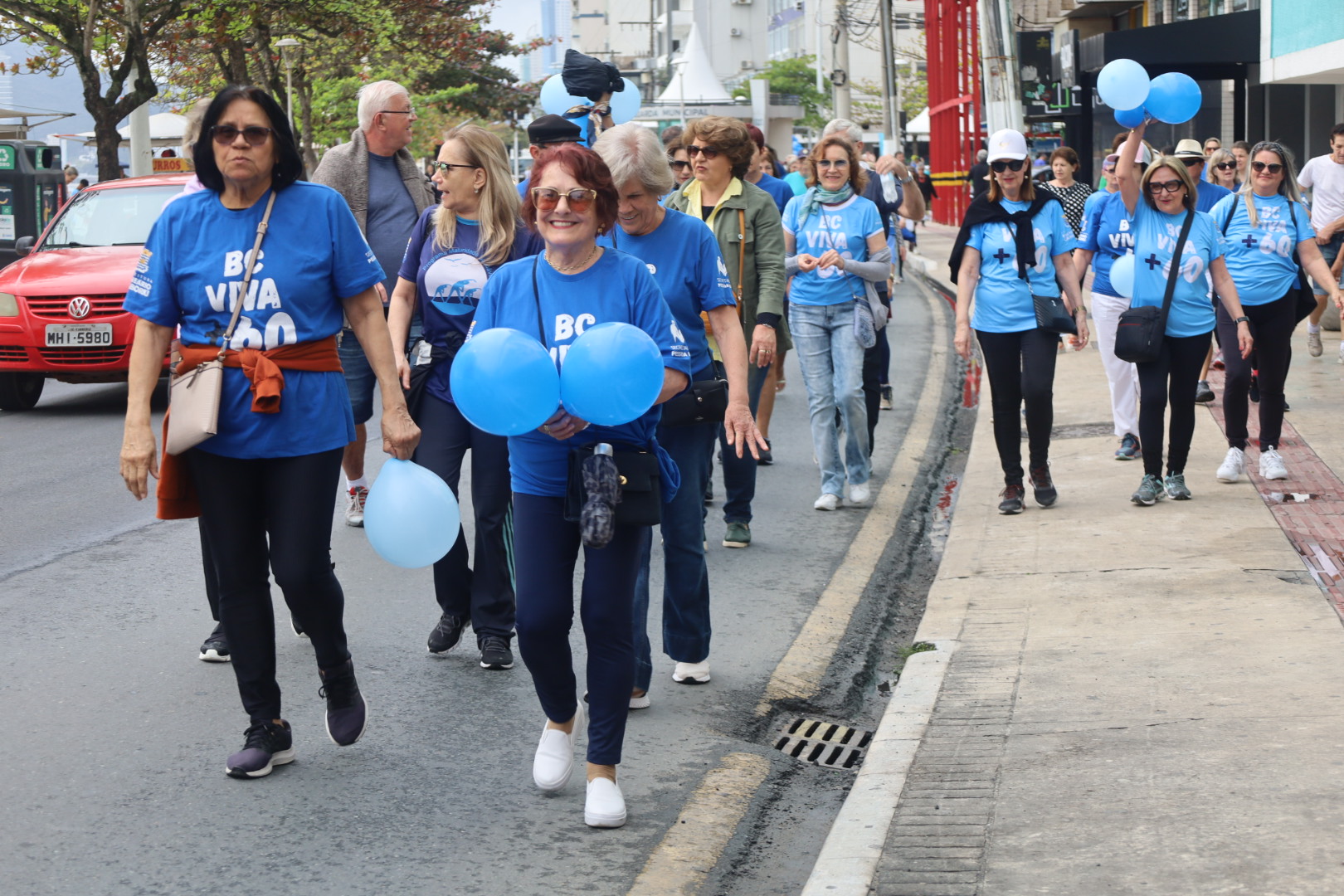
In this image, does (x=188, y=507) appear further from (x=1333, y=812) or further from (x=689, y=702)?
(x=1333, y=812)

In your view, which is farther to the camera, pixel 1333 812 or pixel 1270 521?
pixel 1270 521

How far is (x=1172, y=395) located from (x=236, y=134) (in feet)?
18.0

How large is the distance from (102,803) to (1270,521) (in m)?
5.49

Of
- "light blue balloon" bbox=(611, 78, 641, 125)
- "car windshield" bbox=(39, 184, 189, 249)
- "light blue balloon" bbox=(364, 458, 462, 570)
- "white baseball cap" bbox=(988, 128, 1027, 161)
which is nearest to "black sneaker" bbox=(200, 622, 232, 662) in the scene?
"light blue balloon" bbox=(364, 458, 462, 570)

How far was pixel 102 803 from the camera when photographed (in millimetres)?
4340

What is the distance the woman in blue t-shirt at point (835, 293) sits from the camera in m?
8.30

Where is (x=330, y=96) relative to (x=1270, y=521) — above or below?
above

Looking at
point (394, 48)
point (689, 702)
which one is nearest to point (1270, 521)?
point (689, 702)

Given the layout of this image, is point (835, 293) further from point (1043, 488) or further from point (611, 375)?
point (611, 375)

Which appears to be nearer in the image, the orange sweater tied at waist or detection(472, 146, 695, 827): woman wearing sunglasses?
detection(472, 146, 695, 827): woman wearing sunglasses

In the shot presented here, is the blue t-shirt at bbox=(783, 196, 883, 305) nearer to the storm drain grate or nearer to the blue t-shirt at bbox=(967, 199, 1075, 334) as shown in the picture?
the blue t-shirt at bbox=(967, 199, 1075, 334)

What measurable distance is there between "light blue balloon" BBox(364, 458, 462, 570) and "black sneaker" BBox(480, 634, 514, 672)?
1394 millimetres

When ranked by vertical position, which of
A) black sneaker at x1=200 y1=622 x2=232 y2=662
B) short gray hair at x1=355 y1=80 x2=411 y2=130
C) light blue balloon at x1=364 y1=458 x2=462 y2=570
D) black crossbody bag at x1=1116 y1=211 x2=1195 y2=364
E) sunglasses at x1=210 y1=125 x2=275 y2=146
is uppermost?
short gray hair at x1=355 y1=80 x2=411 y2=130

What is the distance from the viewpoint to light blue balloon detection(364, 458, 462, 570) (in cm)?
427
